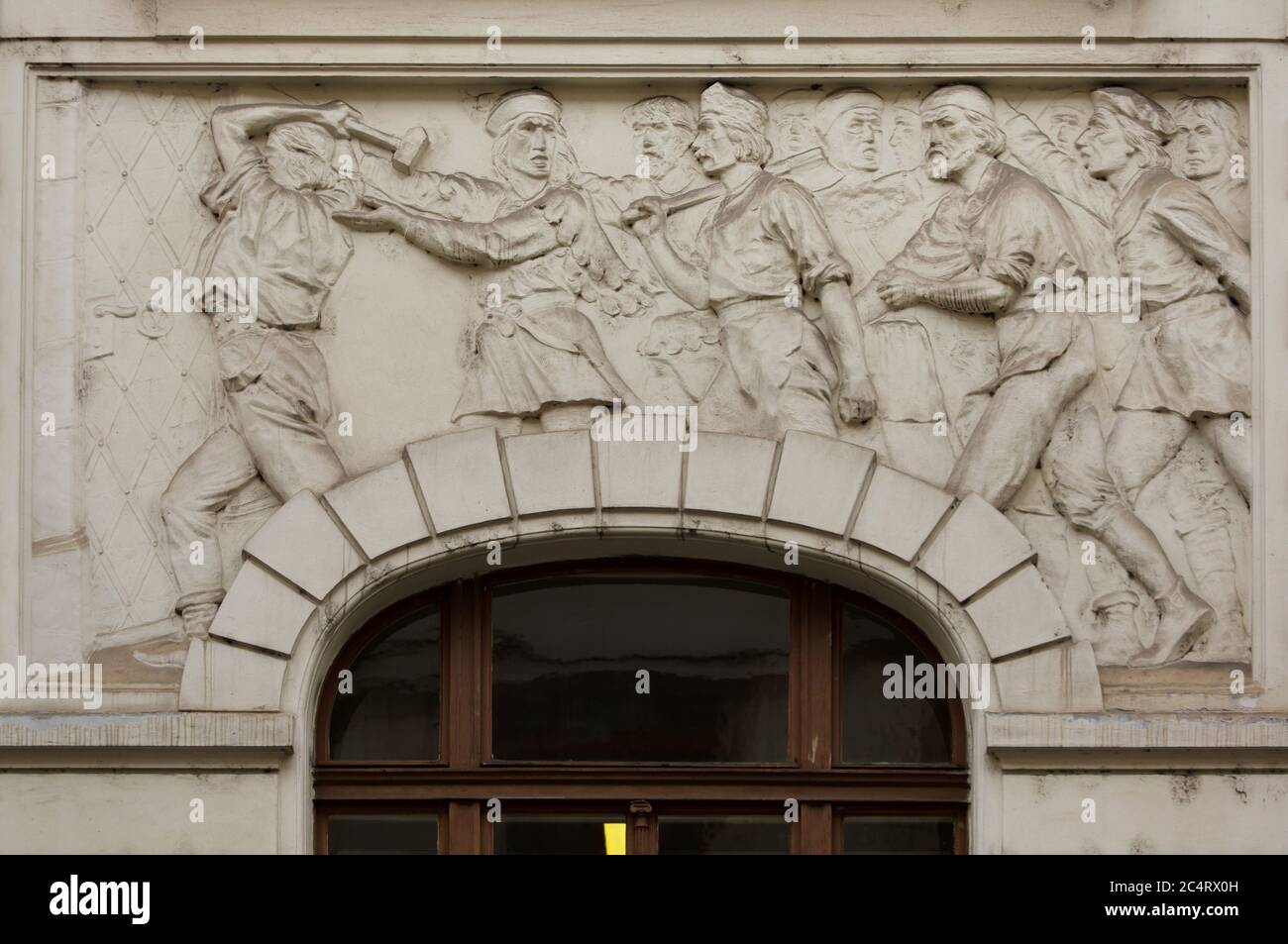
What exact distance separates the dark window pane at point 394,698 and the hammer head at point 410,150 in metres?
2.36

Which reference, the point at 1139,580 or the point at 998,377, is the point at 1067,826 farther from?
the point at 998,377

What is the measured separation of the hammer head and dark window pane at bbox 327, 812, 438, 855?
3.45 metres

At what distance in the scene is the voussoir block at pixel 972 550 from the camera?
11500mm

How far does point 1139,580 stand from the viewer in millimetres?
11641

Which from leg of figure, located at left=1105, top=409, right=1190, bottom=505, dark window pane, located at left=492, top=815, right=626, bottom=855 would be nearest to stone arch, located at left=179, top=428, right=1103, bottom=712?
leg of figure, located at left=1105, top=409, right=1190, bottom=505

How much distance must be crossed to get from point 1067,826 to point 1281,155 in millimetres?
3695

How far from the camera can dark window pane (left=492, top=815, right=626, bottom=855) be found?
11.9m

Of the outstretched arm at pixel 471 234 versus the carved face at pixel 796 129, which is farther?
the carved face at pixel 796 129

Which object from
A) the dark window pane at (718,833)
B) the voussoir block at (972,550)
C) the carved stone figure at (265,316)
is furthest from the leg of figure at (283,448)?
the voussoir block at (972,550)

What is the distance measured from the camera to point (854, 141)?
12055 mm

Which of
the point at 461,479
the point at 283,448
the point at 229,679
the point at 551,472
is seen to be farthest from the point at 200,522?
the point at 551,472

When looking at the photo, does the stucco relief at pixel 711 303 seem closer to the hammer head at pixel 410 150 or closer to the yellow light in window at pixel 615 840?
the hammer head at pixel 410 150

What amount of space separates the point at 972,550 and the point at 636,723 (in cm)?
201
